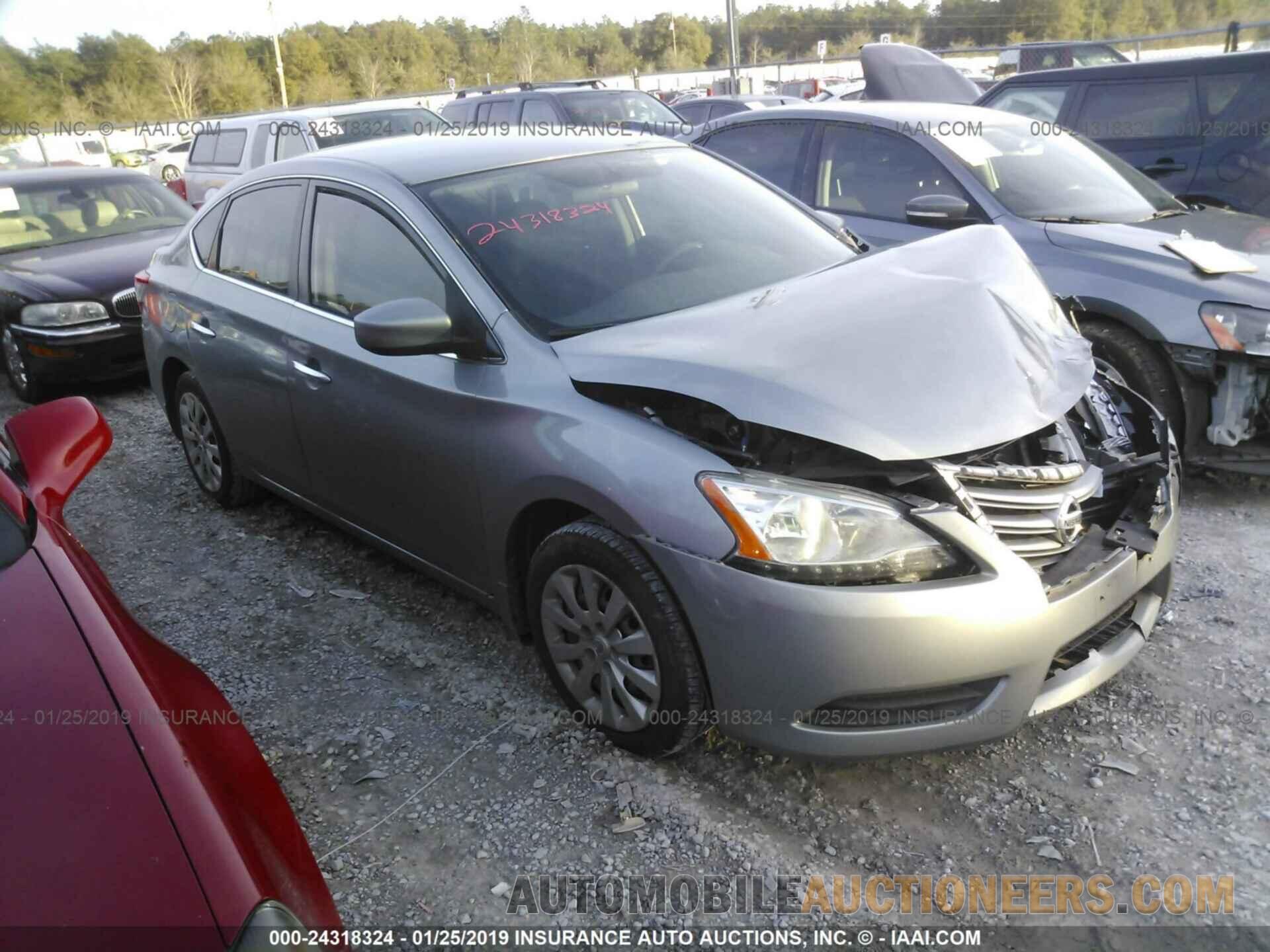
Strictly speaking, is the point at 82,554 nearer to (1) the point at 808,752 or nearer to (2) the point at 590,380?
(2) the point at 590,380

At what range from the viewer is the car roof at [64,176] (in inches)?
312

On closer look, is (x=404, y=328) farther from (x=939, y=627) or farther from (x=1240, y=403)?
(x=1240, y=403)

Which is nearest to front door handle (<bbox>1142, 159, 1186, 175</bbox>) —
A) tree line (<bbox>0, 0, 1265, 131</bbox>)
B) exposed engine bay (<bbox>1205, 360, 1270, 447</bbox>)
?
exposed engine bay (<bbox>1205, 360, 1270, 447</bbox>)

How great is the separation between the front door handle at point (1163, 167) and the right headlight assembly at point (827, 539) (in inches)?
223

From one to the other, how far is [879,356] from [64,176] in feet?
25.8

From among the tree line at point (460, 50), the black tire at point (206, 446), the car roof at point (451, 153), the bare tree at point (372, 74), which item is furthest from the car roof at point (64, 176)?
the bare tree at point (372, 74)

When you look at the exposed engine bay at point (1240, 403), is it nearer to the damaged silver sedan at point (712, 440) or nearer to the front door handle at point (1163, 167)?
the damaged silver sedan at point (712, 440)

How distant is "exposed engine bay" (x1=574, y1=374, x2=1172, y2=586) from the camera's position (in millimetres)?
2473

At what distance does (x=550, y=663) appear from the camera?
3002mm

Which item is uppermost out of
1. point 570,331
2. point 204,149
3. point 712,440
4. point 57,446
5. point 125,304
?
point 204,149

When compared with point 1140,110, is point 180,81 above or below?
above

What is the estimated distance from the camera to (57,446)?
2521 mm
